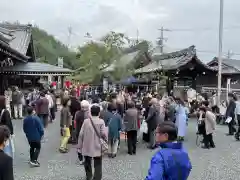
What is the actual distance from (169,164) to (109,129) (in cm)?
640

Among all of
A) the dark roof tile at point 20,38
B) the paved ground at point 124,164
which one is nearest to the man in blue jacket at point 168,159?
the paved ground at point 124,164

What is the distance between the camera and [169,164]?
10.5ft

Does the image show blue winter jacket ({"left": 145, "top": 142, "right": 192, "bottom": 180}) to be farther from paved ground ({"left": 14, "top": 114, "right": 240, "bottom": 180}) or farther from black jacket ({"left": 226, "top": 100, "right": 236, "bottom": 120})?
black jacket ({"left": 226, "top": 100, "right": 236, "bottom": 120})

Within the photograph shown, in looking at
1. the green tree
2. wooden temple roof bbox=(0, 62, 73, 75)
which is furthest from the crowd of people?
the green tree

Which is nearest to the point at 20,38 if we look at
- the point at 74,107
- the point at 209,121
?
the point at 74,107

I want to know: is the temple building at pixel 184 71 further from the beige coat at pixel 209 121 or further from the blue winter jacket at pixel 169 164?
the blue winter jacket at pixel 169 164

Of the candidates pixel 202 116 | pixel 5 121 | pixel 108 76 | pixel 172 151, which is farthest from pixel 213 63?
pixel 172 151

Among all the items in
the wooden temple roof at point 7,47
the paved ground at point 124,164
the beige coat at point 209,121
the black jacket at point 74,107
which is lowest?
the paved ground at point 124,164

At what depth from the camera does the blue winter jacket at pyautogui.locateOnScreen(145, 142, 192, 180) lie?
123 inches

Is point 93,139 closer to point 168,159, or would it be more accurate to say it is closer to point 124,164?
point 124,164

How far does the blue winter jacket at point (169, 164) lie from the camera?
3.12 metres

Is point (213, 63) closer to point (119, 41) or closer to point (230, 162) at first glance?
point (119, 41)

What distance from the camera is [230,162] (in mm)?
9523

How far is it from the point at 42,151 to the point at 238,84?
23783 mm
